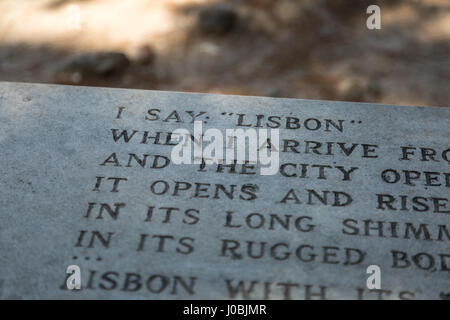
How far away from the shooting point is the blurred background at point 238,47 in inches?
162

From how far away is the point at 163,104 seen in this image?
302cm

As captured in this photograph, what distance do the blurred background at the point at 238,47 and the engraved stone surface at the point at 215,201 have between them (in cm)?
109

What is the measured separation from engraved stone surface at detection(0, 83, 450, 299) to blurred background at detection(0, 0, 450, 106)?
1.09 metres

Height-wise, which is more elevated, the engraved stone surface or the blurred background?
the blurred background

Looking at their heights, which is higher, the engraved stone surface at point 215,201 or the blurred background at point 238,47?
the blurred background at point 238,47

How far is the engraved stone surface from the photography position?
222cm

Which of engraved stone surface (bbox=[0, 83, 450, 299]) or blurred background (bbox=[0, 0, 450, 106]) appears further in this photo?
blurred background (bbox=[0, 0, 450, 106])

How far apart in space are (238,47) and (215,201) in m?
2.36

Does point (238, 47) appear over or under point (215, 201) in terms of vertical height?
over

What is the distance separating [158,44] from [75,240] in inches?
102

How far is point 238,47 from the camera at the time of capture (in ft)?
15.0

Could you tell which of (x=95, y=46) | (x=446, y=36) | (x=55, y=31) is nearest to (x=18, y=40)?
(x=55, y=31)

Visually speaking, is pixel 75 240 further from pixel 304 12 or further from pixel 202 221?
pixel 304 12

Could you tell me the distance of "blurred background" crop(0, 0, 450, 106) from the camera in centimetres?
412
